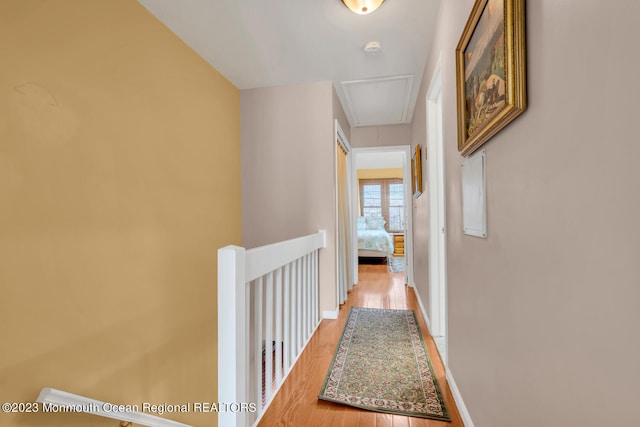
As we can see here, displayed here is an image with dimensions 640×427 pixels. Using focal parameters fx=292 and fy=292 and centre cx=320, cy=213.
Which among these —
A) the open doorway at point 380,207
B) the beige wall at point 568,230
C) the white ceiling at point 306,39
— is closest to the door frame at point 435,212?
the white ceiling at point 306,39

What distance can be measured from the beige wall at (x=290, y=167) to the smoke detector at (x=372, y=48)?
0.61 metres

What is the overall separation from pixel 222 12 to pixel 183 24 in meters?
0.34

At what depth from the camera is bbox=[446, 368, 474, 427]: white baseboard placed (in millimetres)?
1393

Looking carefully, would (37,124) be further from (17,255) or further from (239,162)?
(239,162)

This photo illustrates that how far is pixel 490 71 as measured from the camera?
1015mm

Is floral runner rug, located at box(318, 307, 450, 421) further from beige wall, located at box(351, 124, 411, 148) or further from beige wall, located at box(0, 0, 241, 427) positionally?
beige wall, located at box(351, 124, 411, 148)

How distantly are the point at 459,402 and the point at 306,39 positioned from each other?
8.51 ft

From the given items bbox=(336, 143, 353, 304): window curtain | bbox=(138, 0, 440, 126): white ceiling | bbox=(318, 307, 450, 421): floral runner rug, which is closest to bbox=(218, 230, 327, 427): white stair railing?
bbox=(318, 307, 450, 421): floral runner rug

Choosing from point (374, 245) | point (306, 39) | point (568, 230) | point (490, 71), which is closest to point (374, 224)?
point (374, 245)

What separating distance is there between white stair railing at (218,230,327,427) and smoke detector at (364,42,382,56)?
1635 mm

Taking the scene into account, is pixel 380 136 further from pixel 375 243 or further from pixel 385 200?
pixel 385 200

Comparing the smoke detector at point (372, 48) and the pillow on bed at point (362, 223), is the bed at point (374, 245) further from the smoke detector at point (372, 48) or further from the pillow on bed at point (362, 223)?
the smoke detector at point (372, 48)

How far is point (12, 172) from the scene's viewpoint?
4.05ft

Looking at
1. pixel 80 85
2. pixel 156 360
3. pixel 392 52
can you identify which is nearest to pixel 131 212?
pixel 80 85
